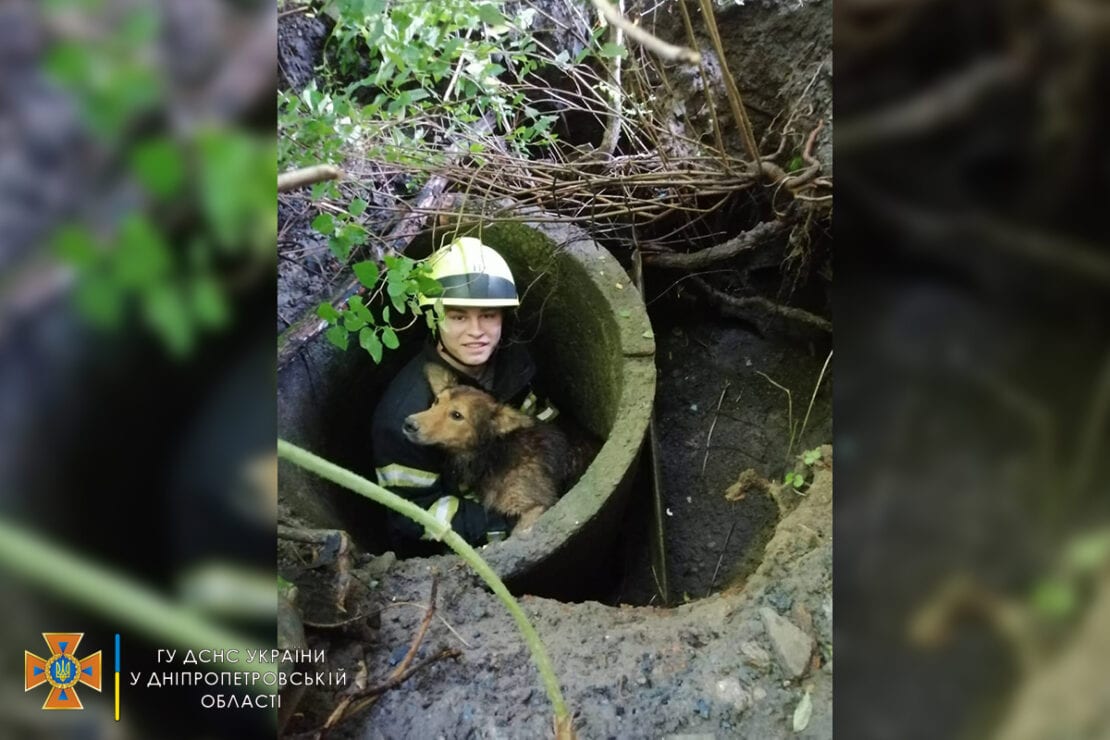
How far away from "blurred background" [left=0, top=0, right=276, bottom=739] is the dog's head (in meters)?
0.67

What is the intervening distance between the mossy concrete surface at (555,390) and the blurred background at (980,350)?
0.64 m

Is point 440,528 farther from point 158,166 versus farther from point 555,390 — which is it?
point 555,390

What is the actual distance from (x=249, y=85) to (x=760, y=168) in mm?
781

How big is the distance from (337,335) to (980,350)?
0.81m

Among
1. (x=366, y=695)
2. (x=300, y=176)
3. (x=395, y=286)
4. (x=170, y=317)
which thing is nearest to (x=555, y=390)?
(x=395, y=286)

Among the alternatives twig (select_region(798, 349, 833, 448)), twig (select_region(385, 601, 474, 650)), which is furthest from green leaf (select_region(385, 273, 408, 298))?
twig (select_region(798, 349, 833, 448))

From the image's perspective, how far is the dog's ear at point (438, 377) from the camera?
4.01ft

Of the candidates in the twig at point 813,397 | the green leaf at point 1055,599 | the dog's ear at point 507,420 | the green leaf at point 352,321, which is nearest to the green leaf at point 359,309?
the green leaf at point 352,321

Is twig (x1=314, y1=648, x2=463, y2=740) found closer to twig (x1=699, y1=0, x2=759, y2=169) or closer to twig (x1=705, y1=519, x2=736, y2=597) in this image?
twig (x1=705, y1=519, x2=736, y2=597)

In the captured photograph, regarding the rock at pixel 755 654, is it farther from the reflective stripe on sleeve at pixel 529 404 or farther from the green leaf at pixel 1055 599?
the reflective stripe on sleeve at pixel 529 404

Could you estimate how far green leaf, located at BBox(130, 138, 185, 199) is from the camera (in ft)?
1.48

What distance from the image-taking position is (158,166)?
0.45 meters

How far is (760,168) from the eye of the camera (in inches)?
41.1

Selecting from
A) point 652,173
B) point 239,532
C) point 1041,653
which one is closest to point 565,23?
point 652,173
